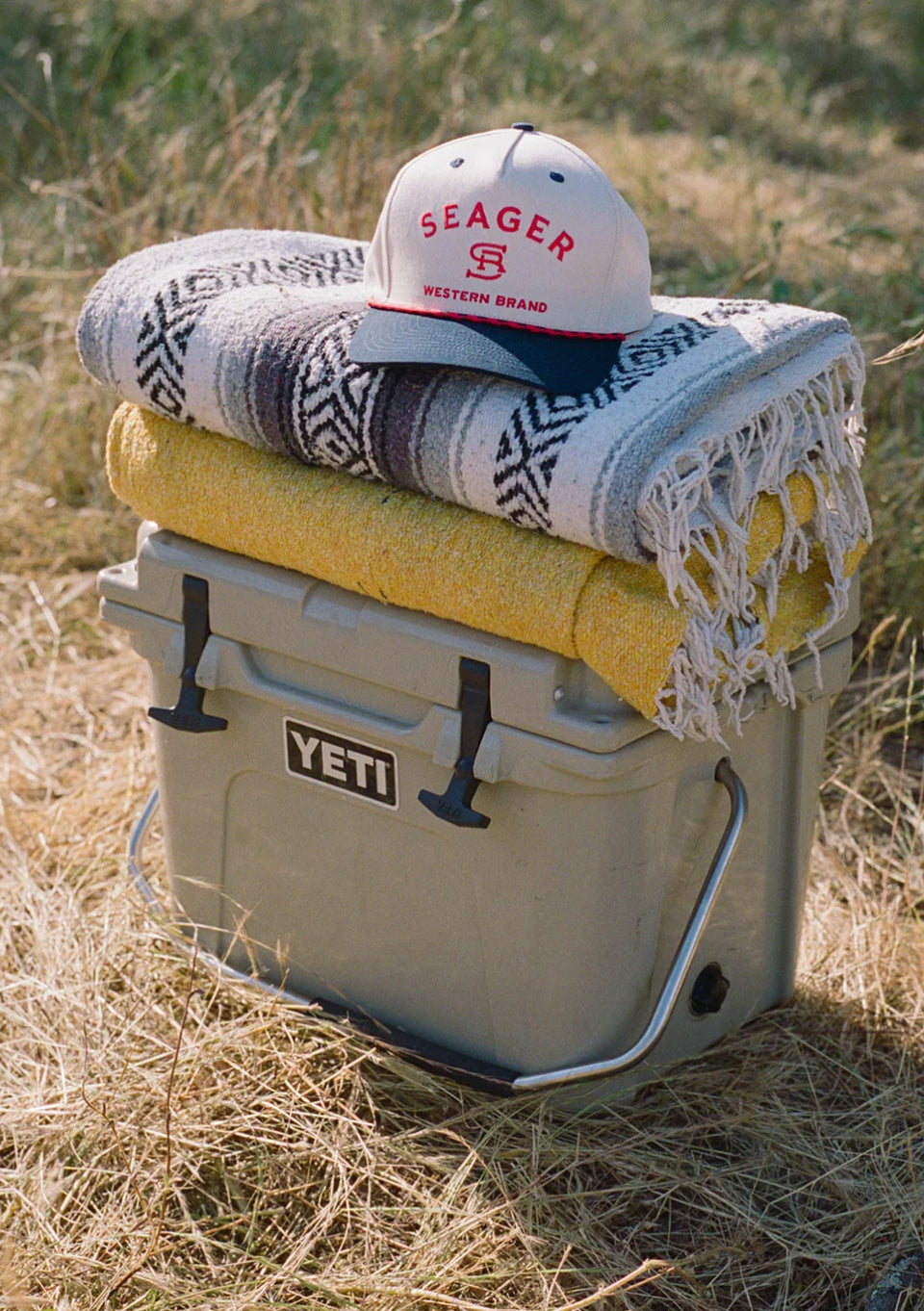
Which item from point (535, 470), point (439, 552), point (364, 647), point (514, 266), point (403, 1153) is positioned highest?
point (514, 266)

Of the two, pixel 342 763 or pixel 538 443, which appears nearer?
pixel 538 443

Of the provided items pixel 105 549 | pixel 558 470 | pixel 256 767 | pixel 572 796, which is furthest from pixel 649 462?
pixel 105 549

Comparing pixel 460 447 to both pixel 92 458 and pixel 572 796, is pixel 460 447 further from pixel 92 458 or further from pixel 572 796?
pixel 92 458

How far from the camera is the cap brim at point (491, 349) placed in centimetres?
128

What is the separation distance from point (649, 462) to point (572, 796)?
1.12 feet

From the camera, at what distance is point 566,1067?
152 centimetres

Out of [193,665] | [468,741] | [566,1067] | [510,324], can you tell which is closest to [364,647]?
[468,741]

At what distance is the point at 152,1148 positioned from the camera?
4.99 feet

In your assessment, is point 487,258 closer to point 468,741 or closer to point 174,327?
point 174,327

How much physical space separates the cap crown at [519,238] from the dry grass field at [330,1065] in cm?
29

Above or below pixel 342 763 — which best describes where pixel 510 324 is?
above

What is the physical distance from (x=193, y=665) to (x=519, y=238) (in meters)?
0.59

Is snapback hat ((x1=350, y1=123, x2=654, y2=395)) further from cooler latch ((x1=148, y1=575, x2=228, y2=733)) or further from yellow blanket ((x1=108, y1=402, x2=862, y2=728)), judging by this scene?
cooler latch ((x1=148, y1=575, x2=228, y2=733))

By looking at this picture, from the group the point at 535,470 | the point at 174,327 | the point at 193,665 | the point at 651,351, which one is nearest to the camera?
the point at 535,470
